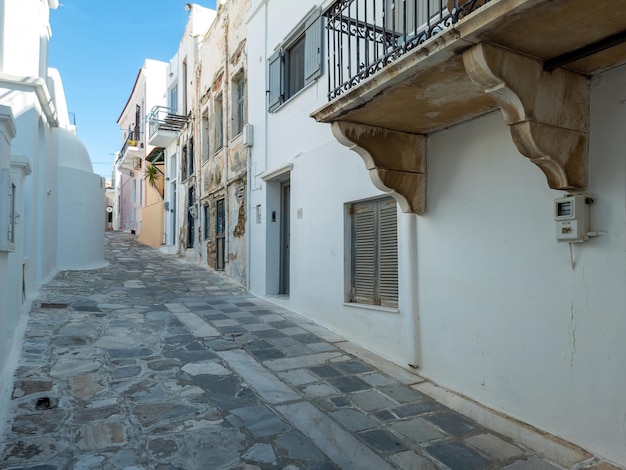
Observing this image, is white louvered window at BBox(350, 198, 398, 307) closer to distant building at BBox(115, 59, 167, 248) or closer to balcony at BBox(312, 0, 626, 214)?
balcony at BBox(312, 0, 626, 214)

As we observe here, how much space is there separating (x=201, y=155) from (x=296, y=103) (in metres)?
6.99

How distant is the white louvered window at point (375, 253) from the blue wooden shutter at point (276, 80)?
3267 millimetres

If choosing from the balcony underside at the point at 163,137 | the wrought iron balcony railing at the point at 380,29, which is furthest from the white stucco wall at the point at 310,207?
the balcony underside at the point at 163,137

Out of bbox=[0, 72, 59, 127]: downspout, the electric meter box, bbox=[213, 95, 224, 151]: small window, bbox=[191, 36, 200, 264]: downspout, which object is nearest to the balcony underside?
bbox=[191, 36, 200, 264]: downspout

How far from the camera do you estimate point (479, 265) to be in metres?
3.78

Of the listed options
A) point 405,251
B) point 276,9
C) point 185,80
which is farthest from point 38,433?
point 185,80

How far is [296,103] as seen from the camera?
744 centimetres

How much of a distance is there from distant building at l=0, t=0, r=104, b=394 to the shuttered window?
13.2 ft

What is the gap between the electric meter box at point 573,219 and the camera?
9.46 ft

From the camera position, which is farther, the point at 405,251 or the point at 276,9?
the point at 276,9

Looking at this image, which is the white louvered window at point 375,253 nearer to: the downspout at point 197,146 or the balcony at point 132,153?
the downspout at point 197,146

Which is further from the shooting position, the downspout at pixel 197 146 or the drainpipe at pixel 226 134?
the downspout at pixel 197 146

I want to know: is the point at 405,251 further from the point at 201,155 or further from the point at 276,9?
the point at 201,155

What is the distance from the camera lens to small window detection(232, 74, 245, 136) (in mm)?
10664
